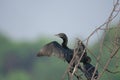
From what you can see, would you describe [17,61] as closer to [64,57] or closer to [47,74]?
[47,74]

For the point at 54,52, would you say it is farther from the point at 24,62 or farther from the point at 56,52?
the point at 24,62

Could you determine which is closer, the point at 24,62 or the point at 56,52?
the point at 56,52

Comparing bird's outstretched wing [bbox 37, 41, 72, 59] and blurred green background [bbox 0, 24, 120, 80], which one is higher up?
bird's outstretched wing [bbox 37, 41, 72, 59]

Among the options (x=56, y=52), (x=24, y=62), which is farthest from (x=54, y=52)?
(x=24, y=62)

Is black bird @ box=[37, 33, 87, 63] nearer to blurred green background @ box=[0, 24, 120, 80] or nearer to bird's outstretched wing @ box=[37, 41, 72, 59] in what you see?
Answer: bird's outstretched wing @ box=[37, 41, 72, 59]

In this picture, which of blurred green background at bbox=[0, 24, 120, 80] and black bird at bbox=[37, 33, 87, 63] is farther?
blurred green background at bbox=[0, 24, 120, 80]

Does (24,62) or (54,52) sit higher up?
(54,52)

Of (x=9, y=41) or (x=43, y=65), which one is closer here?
(x=43, y=65)

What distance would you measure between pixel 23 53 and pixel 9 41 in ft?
16.3

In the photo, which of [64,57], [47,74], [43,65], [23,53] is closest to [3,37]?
[23,53]

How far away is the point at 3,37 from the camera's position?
72438mm

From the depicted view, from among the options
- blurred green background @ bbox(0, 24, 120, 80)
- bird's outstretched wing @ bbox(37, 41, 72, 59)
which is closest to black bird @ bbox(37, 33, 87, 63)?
bird's outstretched wing @ bbox(37, 41, 72, 59)

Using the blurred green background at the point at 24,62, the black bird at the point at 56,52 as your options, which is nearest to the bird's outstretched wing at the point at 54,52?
the black bird at the point at 56,52

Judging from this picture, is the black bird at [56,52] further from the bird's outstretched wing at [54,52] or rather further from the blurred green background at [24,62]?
the blurred green background at [24,62]
